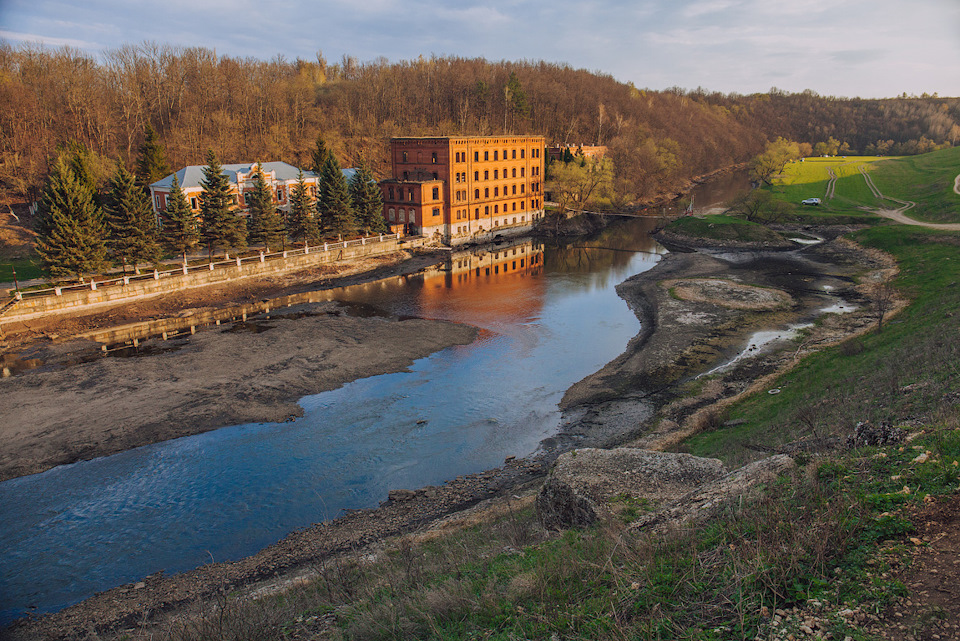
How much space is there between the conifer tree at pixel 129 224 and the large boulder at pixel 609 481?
3233 cm

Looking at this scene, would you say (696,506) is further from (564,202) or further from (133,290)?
(564,202)

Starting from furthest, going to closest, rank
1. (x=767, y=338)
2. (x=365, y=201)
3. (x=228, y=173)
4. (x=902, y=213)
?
1. (x=902, y=213)
2. (x=228, y=173)
3. (x=365, y=201)
4. (x=767, y=338)

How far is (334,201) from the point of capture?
150 feet

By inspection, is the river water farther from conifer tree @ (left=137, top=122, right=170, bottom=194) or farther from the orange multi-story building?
conifer tree @ (left=137, top=122, right=170, bottom=194)

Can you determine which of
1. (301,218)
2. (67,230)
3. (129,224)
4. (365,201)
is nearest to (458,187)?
(365,201)

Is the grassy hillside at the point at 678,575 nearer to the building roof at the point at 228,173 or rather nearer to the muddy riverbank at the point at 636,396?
the muddy riverbank at the point at 636,396

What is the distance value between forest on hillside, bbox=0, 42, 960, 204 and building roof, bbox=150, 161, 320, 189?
7.34m

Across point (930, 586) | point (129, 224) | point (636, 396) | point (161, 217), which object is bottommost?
point (636, 396)

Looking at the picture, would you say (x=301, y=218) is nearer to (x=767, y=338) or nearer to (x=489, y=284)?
(x=489, y=284)

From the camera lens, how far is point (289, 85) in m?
81.2

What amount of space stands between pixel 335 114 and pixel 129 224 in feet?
177

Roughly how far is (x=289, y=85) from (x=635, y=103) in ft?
220

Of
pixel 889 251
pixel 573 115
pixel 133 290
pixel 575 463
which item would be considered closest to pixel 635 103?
pixel 573 115

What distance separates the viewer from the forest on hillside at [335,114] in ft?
184
